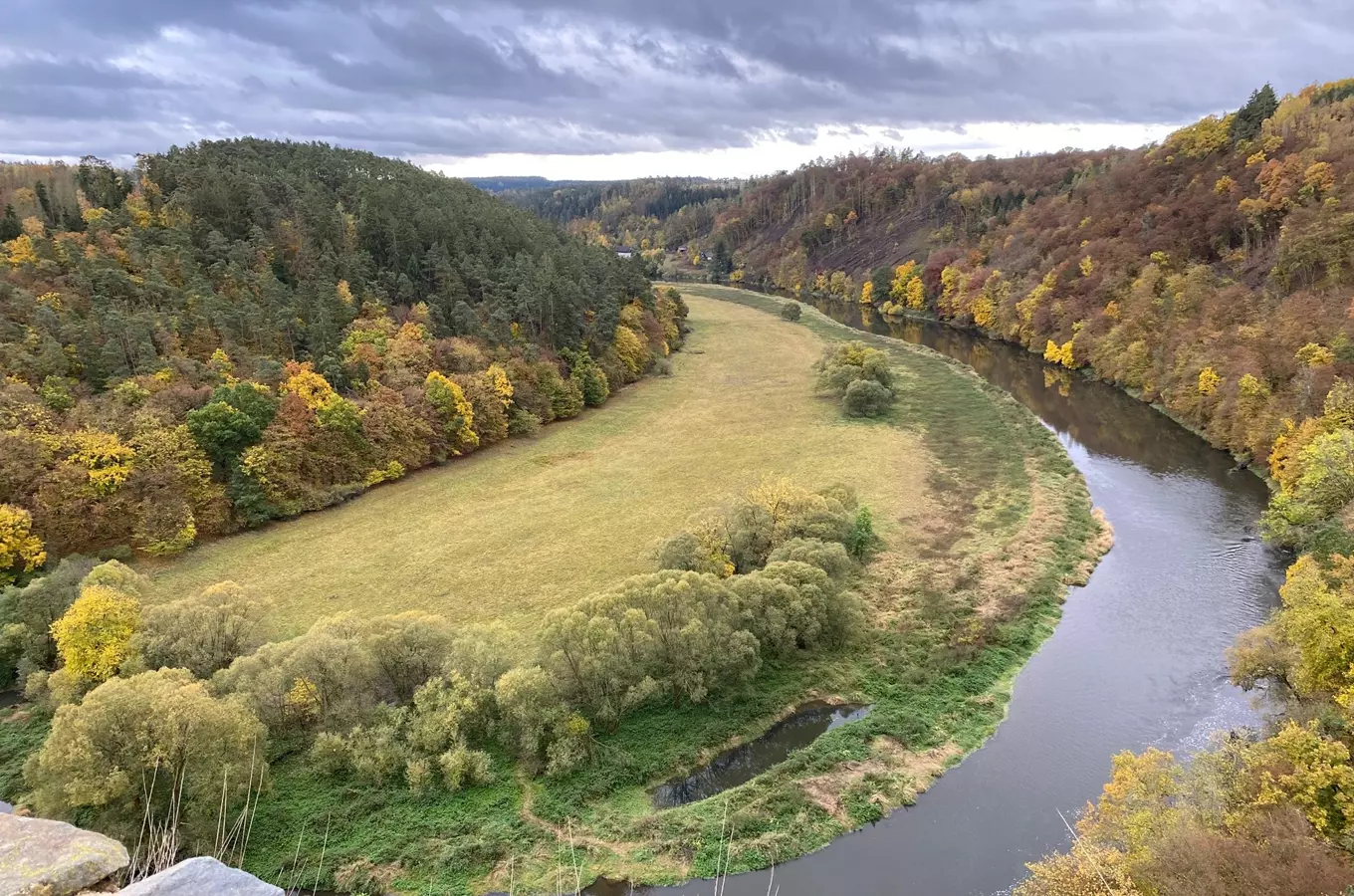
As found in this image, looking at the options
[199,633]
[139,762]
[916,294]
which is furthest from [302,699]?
[916,294]

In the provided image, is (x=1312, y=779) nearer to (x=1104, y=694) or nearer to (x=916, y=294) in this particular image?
(x=1104, y=694)

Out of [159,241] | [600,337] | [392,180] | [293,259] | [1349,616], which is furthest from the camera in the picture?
[392,180]

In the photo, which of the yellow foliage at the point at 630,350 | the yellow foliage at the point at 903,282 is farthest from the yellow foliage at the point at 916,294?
the yellow foliage at the point at 630,350

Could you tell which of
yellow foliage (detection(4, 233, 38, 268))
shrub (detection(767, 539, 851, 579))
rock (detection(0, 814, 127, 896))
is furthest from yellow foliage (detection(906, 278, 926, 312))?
rock (detection(0, 814, 127, 896))

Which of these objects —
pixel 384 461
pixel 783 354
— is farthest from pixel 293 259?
pixel 783 354

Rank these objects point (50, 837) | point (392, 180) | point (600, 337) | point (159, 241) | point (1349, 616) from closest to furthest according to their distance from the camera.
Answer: point (50, 837) → point (1349, 616) → point (159, 241) → point (600, 337) → point (392, 180)

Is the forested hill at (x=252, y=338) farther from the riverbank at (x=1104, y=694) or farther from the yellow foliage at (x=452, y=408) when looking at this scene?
the riverbank at (x=1104, y=694)

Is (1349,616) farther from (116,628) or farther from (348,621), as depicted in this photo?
(116,628)
